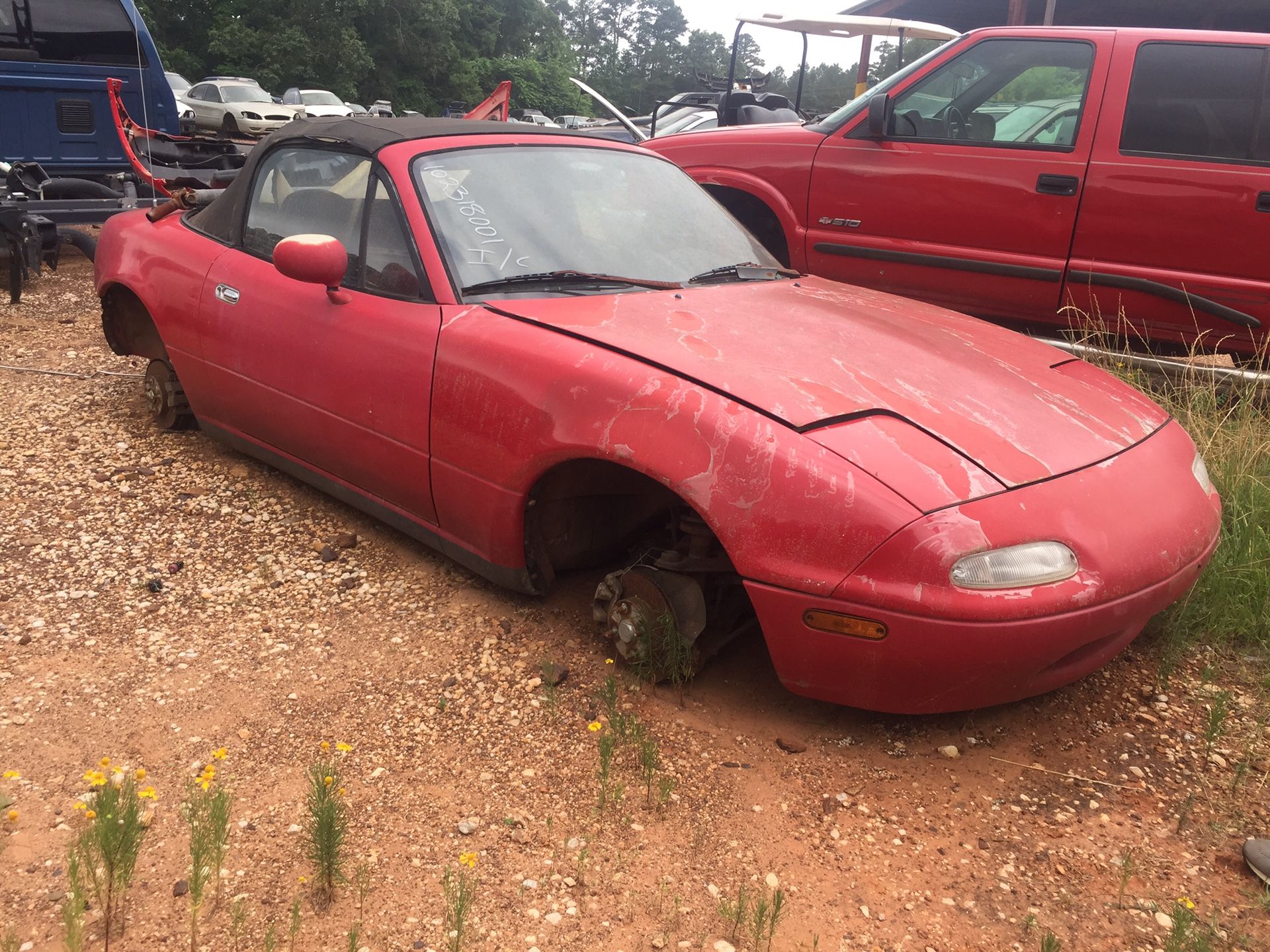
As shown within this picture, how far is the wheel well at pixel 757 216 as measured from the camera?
6043 mm

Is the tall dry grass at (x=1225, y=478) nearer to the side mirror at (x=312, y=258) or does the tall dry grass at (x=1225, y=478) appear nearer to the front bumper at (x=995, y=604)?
the front bumper at (x=995, y=604)

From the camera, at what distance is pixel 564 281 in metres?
3.32

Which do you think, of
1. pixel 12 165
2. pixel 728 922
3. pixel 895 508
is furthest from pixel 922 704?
pixel 12 165

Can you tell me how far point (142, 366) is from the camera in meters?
5.88

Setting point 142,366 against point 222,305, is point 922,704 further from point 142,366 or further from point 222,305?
point 142,366

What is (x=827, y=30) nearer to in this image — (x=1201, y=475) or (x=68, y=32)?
(x=68, y=32)

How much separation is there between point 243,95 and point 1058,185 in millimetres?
25269

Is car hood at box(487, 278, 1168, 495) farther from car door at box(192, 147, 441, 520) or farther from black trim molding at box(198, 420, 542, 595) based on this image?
black trim molding at box(198, 420, 542, 595)

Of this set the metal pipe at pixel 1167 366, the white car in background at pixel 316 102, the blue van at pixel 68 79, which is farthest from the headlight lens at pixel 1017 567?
the white car in background at pixel 316 102

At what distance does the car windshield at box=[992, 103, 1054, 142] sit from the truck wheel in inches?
163

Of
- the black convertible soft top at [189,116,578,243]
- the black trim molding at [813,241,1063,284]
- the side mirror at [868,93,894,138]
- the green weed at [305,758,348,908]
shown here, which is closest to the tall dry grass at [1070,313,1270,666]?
the black trim molding at [813,241,1063,284]

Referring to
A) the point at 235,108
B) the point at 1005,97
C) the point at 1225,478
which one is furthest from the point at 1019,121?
the point at 235,108

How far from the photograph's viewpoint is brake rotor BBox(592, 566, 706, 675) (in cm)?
290

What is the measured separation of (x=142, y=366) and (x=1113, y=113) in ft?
17.2
